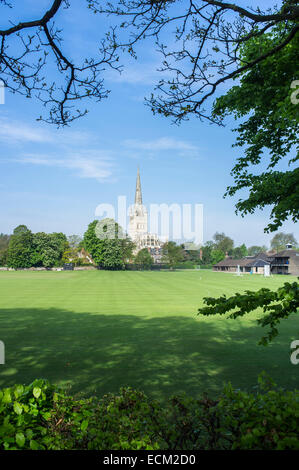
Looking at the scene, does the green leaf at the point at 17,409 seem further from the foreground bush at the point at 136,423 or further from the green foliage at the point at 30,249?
the green foliage at the point at 30,249

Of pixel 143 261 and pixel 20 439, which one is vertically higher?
pixel 20 439

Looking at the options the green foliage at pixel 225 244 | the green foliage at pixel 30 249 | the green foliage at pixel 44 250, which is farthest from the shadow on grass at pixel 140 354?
the green foliage at pixel 225 244

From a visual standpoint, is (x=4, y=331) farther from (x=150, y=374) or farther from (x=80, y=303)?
(x=80, y=303)

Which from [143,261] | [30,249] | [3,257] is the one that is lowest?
[143,261]

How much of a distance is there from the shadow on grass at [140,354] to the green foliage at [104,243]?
244 ft

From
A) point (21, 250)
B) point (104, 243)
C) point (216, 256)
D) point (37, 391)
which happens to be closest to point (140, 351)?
point (37, 391)

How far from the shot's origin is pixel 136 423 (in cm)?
320

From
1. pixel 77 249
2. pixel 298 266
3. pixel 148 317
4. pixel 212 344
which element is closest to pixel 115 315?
pixel 148 317

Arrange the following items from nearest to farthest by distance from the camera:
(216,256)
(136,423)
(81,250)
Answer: (136,423) → (81,250) → (216,256)

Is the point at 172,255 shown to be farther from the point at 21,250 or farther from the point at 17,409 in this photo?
the point at 17,409

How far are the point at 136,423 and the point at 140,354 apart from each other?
7.65 m

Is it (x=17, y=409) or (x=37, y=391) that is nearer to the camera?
(x=17, y=409)
